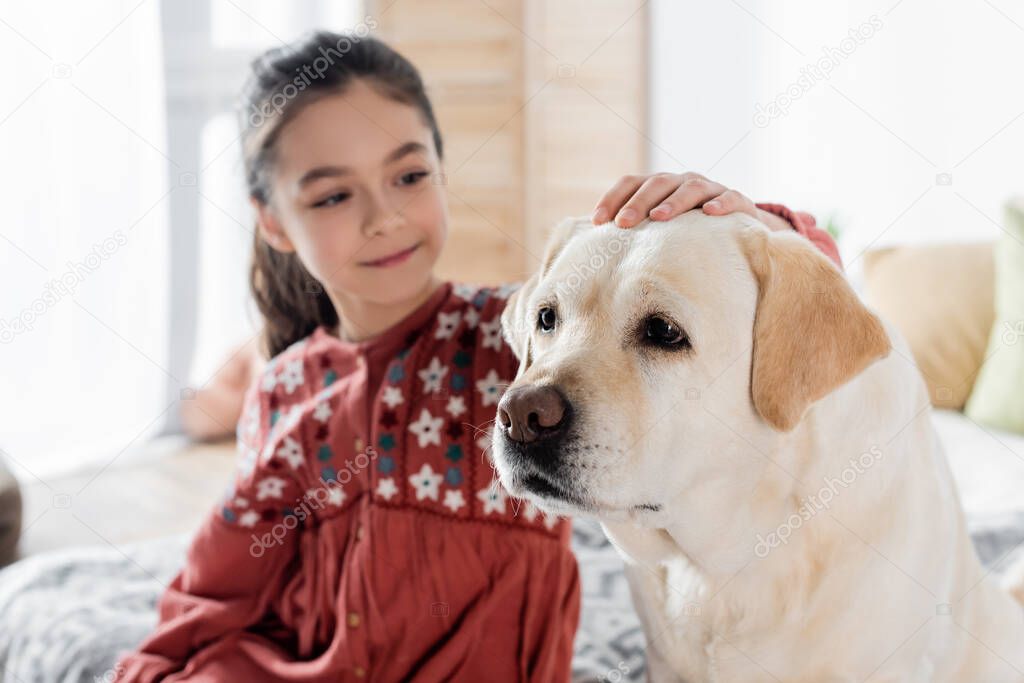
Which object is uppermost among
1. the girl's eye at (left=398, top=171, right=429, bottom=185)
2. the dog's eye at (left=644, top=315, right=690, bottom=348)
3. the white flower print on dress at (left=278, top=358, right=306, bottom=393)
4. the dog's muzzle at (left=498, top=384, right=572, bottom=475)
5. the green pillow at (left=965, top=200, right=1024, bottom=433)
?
the girl's eye at (left=398, top=171, right=429, bottom=185)

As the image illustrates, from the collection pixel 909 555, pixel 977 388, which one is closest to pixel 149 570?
pixel 909 555

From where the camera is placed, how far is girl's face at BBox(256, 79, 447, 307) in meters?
1.69

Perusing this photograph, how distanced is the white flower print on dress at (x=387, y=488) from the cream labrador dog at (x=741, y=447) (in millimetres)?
414

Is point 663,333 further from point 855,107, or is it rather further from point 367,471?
point 855,107

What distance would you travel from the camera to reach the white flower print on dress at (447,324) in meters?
1.72

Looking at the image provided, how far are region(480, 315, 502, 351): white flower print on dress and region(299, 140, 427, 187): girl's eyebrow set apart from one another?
0.33 meters

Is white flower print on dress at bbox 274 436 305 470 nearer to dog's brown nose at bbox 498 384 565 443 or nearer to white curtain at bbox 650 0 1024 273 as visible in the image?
dog's brown nose at bbox 498 384 565 443

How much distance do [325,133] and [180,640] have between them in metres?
0.92

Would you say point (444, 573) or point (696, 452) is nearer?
point (696, 452)

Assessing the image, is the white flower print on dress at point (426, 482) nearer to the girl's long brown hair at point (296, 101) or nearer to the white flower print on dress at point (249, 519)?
the white flower print on dress at point (249, 519)

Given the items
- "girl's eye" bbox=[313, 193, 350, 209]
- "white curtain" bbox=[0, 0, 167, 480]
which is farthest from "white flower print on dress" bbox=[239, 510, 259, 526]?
"white curtain" bbox=[0, 0, 167, 480]

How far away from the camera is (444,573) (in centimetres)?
163

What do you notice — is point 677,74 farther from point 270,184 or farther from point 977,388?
point 270,184

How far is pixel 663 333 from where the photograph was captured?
47.1 inches
